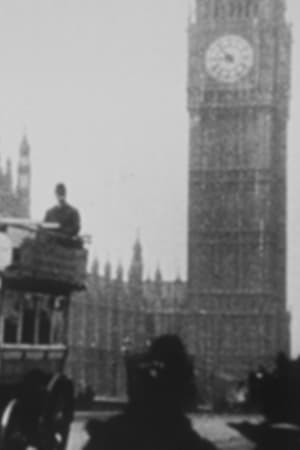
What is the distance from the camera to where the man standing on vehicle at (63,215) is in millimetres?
5723

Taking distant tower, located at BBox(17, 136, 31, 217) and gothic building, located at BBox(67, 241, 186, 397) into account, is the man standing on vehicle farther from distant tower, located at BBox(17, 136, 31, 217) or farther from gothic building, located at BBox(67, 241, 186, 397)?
gothic building, located at BBox(67, 241, 186, 397)

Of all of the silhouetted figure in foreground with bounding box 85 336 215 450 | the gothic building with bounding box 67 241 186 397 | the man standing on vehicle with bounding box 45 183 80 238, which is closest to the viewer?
the silhouetted figure in foreground with bounding box 85 336 215 450

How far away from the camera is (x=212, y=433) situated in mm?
7266

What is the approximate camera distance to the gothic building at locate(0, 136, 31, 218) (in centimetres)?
869

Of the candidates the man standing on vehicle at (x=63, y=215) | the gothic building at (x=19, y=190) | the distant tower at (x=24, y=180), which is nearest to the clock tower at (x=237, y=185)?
the gothic building at (x=19, y=190)

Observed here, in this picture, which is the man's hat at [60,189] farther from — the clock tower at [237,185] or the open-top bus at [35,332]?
the clock tower at [237,185]

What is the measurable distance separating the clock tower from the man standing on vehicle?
17526 mm

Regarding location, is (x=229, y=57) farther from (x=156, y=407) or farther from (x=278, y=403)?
(x=156, y=407)

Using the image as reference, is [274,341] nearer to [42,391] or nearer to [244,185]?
[244,185]

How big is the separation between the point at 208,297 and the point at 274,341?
5.70 feet

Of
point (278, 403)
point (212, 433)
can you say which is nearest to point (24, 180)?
point (212, 433)

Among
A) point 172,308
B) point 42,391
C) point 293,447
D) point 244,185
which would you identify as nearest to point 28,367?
point 42,391

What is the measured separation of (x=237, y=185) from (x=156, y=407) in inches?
854

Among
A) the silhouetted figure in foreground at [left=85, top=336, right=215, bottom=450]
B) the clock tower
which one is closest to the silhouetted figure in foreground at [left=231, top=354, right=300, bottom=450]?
the silhouetted figure in foreground at [left=85, top=336, right=215, bottom=450]
